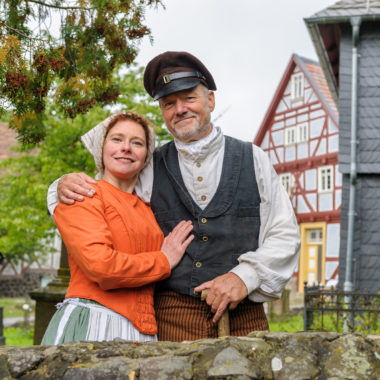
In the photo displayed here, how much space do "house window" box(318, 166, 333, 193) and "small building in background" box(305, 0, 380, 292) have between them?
8442mm

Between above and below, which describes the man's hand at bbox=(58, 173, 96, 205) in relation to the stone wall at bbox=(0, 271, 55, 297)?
above

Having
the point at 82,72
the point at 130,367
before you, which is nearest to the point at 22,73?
the point at 82,72

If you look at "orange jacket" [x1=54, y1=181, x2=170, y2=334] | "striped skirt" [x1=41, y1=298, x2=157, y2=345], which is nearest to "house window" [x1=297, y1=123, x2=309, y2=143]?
"orange jacket" [x1=54, y1=181, x2=170, y2=334]

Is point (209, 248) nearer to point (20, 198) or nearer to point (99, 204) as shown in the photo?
point (99, 204)

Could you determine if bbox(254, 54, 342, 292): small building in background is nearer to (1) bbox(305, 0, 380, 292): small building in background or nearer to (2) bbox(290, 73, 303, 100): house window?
(2) bbox(290, 73, 303, 100): house window

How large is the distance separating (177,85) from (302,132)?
18068 mm

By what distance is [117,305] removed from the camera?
2.28 m

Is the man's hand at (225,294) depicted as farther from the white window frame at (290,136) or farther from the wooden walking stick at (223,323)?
the white window frame at (290,136)

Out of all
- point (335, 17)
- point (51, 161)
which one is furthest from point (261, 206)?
point (51, 161)

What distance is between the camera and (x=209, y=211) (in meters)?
2.51

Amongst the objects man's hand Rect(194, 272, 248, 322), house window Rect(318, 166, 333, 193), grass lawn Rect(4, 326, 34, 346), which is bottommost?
grass lawn Rect(4, 326, 34, 346)

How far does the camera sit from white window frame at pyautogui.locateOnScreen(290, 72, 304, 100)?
20.4 meters

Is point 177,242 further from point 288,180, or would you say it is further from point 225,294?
point 288,180

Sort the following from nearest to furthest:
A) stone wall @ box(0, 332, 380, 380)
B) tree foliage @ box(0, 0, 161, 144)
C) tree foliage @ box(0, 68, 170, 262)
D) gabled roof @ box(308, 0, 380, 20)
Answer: stone wall @ box(0, 332, 380, 380), tree foliage @ box(0, 0, 161, 144), gabled roof @ box(308, 0, 380, 20), tree foliage @ box(0, 68, 170, 262)
